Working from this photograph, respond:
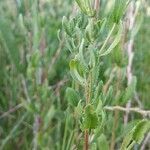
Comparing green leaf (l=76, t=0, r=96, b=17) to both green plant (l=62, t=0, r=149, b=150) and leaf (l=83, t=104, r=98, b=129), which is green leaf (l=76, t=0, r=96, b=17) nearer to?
green plant (l=62, t=0, r=149, b=150)

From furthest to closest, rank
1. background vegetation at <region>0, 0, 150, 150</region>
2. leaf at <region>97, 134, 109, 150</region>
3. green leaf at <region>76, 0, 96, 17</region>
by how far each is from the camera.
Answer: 1. background vegetation at <region>0, 0, 150, 150</region>
2. leaf at <region>97, 134, 109, 150</region>
3. green leaf at <region>76, 0, 96, 17</region>

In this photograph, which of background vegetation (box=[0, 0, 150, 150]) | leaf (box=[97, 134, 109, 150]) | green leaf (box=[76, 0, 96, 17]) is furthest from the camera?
background vegetation (box=[0, 0, 150, 150])

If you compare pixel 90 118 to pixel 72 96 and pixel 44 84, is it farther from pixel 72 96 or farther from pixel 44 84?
pixel 44 84

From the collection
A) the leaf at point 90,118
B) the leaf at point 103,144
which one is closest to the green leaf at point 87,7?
the leaf at point 90,118

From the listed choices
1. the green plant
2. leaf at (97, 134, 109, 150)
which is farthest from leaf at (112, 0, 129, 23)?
leaf at (97, 134, 109, 150)

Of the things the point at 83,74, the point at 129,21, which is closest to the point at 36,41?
the point at 129,21

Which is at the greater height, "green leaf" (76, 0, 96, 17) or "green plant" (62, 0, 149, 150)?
"green leaf" (76, 0, 96, 17)

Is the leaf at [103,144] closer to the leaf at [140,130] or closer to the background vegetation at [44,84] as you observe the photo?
the background vegetation at [44,84]

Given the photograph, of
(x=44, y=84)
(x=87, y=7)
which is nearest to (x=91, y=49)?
(x=87, y=7)

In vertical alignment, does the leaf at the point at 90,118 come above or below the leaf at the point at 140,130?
above
